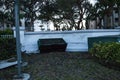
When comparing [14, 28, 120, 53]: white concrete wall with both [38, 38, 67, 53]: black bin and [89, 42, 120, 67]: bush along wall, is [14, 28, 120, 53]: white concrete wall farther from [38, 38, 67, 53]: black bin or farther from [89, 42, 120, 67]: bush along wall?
[89, 42, 120, 67]: bush along wall

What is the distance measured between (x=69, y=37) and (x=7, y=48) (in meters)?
3.83

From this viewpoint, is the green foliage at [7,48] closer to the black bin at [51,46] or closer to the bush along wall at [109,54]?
the black bin at [51,46]

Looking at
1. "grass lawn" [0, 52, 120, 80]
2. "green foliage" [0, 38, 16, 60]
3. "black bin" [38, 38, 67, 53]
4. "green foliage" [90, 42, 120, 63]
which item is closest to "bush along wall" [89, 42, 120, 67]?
"green foliage" [90, 42, 120, 63]

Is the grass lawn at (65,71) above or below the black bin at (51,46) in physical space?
below

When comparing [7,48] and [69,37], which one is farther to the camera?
[69,37]

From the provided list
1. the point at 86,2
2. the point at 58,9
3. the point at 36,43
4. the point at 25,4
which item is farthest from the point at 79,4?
the point at 36,43

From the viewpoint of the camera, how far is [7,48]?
480 inches

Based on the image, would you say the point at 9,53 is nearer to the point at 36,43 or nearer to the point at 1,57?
the point at 1,57

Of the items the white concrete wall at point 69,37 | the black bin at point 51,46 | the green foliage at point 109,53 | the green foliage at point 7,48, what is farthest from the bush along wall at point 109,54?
the green foliage at point 7,48

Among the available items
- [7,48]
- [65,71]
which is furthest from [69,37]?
[65,71]

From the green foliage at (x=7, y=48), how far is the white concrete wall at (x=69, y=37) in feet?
4.50

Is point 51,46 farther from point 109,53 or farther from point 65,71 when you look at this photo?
point 65,71

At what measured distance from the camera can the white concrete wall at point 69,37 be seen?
14000mm

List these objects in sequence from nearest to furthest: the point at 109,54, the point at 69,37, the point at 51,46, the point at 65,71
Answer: the point at 65,71, the point at 109,54, the point at 51,46, the point at 69,37
